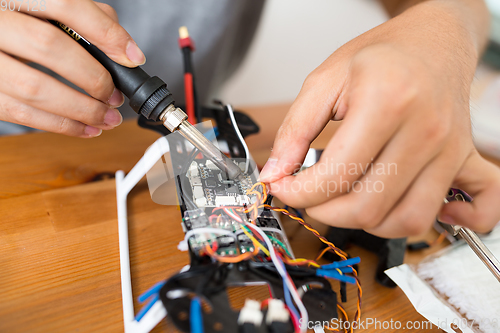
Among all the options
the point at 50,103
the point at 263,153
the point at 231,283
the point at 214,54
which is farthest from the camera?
the point at 214,54

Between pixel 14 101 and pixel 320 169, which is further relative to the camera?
pixel 14 101

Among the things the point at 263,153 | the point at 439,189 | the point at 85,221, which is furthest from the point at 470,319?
the point at 85,221

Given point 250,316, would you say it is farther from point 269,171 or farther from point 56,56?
point 56,56

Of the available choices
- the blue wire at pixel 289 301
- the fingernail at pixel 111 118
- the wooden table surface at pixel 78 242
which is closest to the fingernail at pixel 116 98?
the fingernail at pixel 111 118

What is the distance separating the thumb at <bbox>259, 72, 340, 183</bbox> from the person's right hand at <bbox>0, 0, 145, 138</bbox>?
0.21 metres

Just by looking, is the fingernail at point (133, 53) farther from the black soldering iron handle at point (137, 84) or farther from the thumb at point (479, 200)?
the thumb at point (479, 200)

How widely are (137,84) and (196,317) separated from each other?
0.29m

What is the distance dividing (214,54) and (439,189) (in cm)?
74

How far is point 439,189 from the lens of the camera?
12.1 inches

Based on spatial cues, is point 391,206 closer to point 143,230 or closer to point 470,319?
point 470,319

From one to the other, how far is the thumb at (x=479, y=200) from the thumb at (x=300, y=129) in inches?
6.8

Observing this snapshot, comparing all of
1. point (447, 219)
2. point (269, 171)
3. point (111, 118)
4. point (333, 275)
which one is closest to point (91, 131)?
point (111, 118)

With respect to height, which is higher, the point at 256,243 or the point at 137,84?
the point at 137,84

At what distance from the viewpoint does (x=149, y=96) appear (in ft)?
1.24
